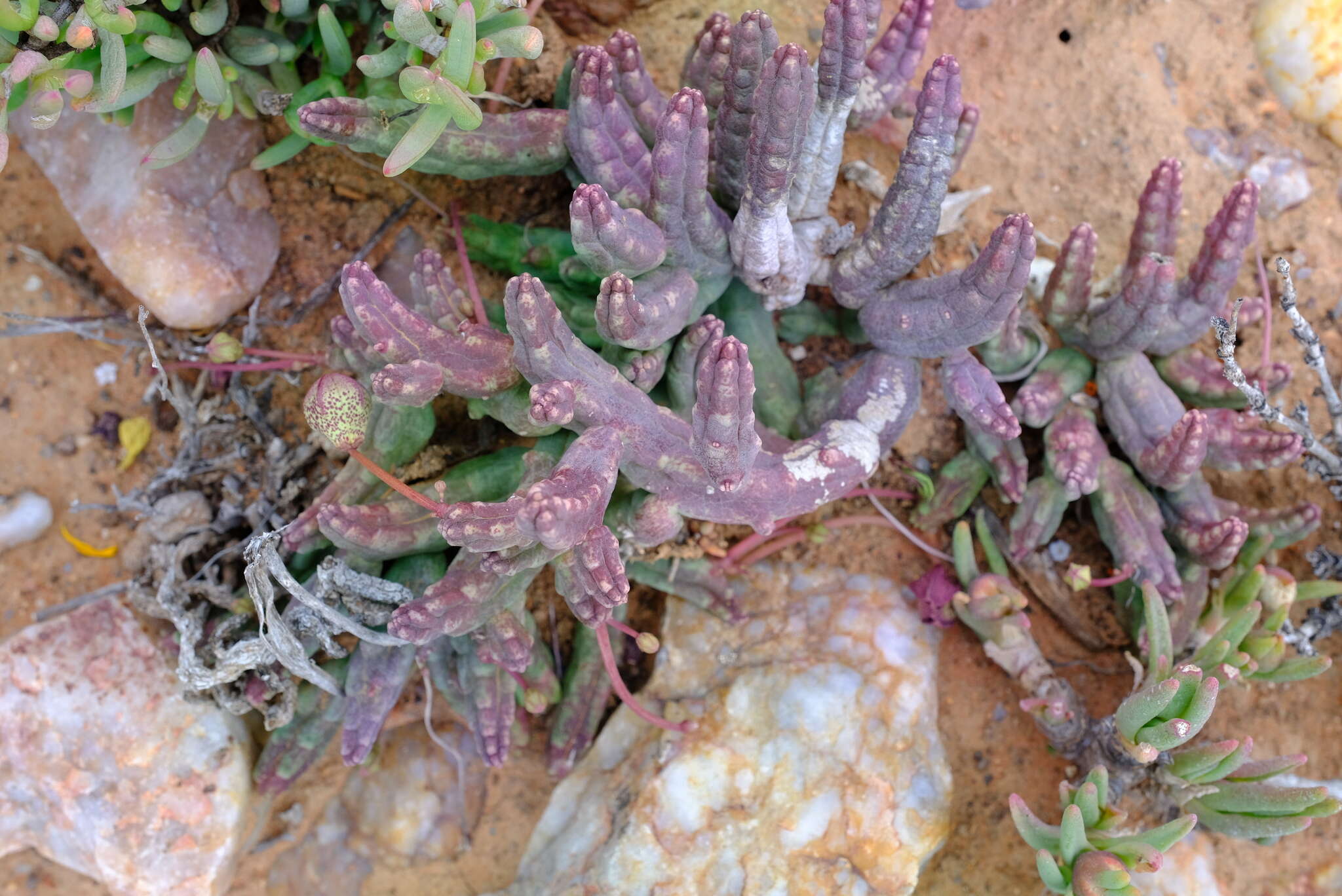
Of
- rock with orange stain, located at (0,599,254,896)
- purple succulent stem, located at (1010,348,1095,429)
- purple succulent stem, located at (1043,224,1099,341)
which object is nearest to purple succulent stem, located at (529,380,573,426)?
purple succulent stem, located at (1010,348,1095,429)

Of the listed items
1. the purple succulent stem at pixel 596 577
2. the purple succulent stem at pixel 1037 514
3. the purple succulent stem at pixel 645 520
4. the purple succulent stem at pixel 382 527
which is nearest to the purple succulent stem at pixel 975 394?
the purple succulent stem at pixel 1037 514

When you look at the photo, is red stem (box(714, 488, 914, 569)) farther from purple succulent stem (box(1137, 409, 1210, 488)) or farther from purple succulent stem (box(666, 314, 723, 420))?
purple succulent stem (box(1137, 409, 1210, 488))

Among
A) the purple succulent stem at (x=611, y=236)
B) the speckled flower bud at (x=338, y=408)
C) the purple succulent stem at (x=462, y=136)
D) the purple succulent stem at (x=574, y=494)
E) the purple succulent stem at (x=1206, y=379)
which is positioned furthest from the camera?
the purple succulent stem at (x=1206, y=379)

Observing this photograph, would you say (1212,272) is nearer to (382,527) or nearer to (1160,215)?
(1160,215)

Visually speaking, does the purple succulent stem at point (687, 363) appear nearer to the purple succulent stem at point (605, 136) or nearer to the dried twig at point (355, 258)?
the purple succulent stem at point (605, 136)


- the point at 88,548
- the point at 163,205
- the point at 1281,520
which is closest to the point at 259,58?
the point at 163,205

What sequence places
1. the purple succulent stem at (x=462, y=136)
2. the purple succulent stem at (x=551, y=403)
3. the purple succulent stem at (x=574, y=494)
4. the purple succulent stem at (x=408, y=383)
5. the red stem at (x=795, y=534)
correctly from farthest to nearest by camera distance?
the red stem at (x=795, y=534), the purple succulent stem at (x=462, y=136), the purple succulent stem at (x=408, y=383), the purple succulent stem at (x=551, y=403), the purple succulent stem at (x=574, y=494)

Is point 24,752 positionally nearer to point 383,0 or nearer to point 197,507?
point 197,507
